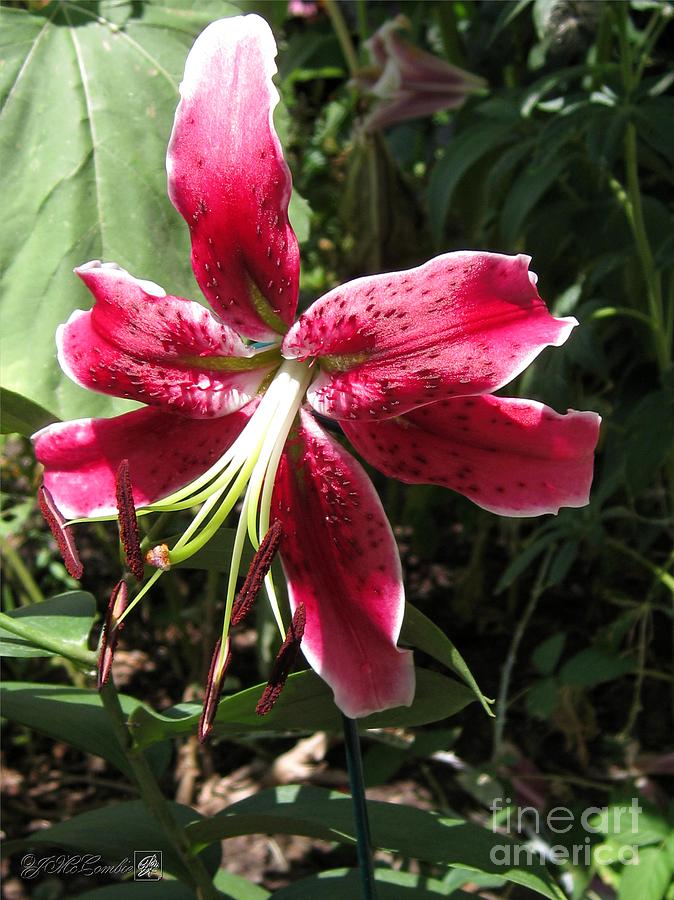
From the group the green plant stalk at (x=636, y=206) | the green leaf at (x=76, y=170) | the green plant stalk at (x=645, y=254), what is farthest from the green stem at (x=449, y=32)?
the green leaf at (x=76, y=170)

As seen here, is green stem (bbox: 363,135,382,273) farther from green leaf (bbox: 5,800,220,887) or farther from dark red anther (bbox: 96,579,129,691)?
dark red anther (bbox: 96,579,129,691)

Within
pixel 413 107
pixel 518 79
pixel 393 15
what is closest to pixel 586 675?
pixel 413 107

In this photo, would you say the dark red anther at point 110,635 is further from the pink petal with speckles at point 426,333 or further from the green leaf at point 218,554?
the pink petal with speckles at point 426,333

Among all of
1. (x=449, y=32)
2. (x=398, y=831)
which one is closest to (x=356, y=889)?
(x=398, y=831)

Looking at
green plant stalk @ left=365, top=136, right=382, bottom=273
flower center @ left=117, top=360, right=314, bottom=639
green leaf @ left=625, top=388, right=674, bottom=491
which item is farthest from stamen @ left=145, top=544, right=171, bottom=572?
green plant stalk @ left=365, top=136, right=382, bottom=273

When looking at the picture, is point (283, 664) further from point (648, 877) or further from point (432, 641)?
point (648, 877)

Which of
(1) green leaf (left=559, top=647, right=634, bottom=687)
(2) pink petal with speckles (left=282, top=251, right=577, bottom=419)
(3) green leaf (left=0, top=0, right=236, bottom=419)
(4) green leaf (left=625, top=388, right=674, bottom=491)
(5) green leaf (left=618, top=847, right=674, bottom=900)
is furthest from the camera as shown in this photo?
(1) green leaf (left=559, top=647, right=634, bottom=687)

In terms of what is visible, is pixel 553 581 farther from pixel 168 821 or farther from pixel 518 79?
pixel 518 79
